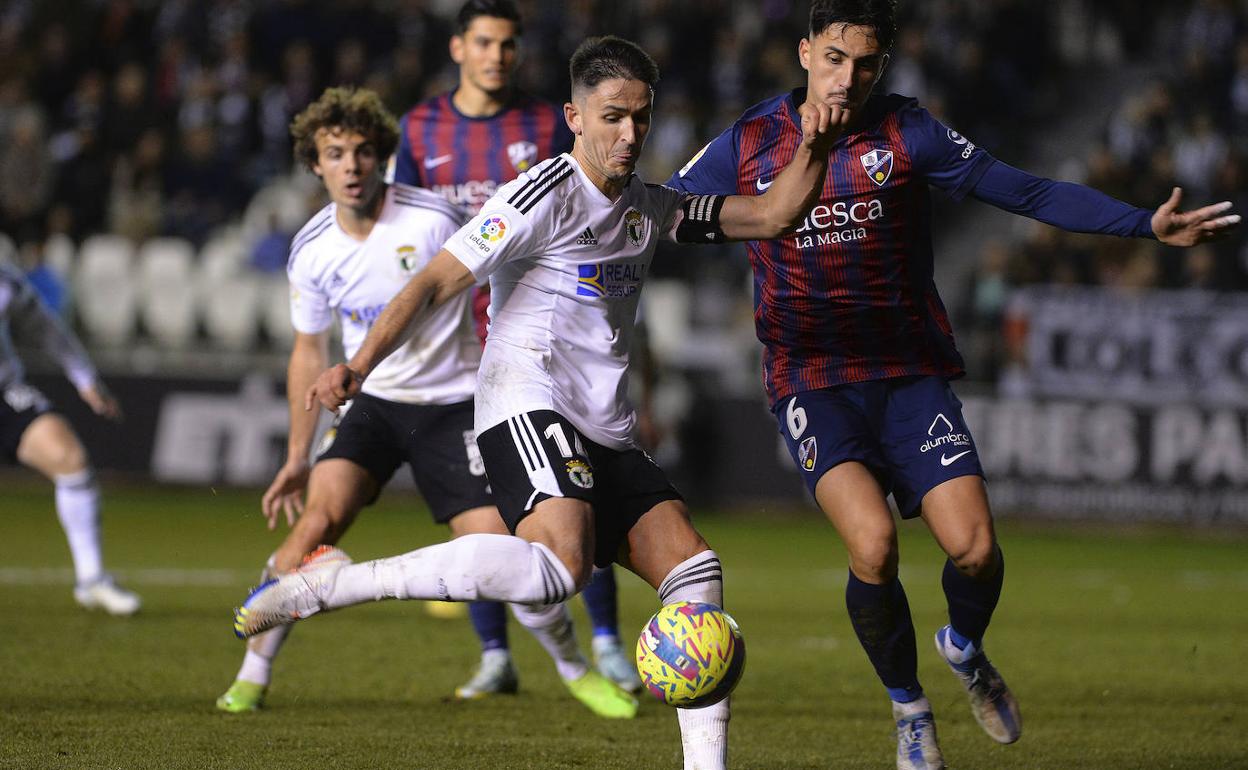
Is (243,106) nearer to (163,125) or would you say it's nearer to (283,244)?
(163,125)

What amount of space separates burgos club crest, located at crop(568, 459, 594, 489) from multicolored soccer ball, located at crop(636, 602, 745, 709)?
0.49 m

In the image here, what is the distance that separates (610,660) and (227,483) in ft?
31.1

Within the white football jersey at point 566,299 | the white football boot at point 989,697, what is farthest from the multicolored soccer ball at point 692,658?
the white football boot at point 989,697

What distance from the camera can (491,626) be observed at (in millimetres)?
7547

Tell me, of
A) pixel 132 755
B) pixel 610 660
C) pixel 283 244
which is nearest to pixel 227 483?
pixel 283 244

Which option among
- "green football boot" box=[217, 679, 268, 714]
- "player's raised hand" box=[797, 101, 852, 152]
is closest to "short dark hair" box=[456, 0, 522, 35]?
"player's raised hand" box=[797, 101, 852, 152]

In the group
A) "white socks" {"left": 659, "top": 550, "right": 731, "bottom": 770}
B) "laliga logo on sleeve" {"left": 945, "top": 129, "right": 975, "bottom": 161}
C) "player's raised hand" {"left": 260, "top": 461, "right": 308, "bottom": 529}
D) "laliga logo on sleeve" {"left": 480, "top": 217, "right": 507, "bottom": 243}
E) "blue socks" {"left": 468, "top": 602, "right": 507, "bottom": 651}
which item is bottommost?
"blue socks" {"left": 468, "top": 602, "right": 507, "bottom": 651}

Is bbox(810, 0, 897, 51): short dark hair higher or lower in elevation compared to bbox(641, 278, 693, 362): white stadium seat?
higher

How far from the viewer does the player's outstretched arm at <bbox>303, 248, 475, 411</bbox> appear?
4.86 meters

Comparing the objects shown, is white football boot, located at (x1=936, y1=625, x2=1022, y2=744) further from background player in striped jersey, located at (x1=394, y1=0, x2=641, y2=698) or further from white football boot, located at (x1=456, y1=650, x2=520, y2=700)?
white football boot, located at (x1=456, y1=650, x2=520, y2=700)

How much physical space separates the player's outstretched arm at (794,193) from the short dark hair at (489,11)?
2.69m

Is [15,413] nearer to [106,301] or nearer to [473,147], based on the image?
[473,147]

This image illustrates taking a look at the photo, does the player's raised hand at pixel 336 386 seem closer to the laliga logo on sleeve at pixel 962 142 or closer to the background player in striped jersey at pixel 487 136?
the laliga logo on sleeve at pixel 962 142

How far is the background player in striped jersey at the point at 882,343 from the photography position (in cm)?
574
